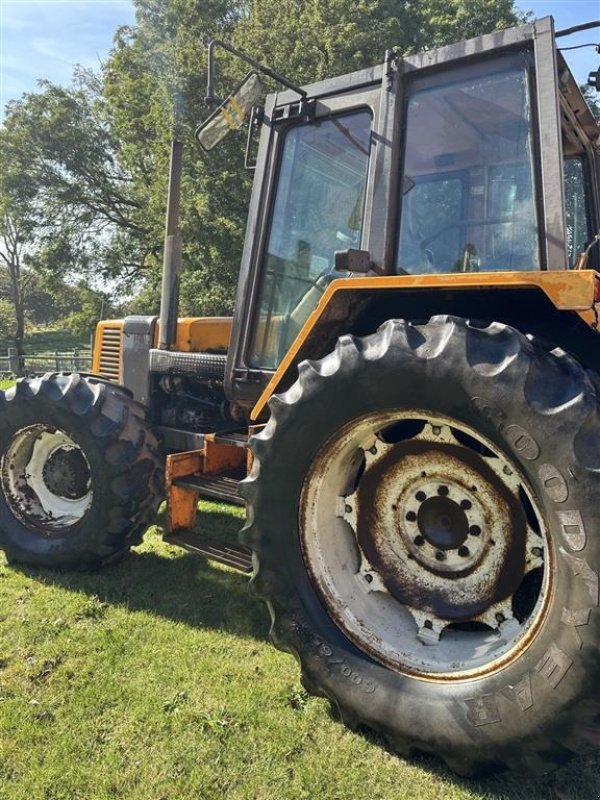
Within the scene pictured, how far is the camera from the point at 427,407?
2.21 meters

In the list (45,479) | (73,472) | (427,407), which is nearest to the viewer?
(427,407)

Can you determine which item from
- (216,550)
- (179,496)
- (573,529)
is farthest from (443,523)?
(179,496)

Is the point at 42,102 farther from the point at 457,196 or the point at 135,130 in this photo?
the point at 457,196

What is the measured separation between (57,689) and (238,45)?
61.7ft

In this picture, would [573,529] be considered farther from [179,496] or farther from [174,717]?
[179,496]

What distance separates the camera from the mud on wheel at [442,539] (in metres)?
1.89

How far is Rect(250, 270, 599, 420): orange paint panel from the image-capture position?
211 cm

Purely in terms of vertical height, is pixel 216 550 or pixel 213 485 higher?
pixel 213 485

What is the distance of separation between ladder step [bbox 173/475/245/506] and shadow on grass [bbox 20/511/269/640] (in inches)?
20.9

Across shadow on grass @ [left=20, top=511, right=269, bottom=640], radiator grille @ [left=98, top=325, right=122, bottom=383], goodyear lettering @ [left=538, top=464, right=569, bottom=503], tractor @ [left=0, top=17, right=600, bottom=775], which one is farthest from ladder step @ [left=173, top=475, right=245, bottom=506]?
goodyear lettering @ [left=538, top=464, right=569, bottom=503]

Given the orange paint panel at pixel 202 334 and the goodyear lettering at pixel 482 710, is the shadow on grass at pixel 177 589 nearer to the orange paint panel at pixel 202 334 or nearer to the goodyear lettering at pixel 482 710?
the goodyear lettering at pixel 482 710

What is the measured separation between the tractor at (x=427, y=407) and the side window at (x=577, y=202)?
17 millimetres

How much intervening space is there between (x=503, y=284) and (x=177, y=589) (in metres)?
2.54

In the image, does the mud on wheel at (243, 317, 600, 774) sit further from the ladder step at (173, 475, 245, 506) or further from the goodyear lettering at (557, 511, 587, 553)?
the ladder step at (173, 475, 245, 506)
